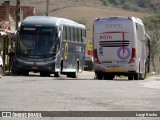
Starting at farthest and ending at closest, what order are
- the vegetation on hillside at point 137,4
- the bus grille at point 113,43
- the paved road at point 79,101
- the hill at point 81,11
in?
the vegetation on hillside at point 137,4 → the hill at point 81,11 → the bus grille at point 113,43 → the paved road at point 79,101

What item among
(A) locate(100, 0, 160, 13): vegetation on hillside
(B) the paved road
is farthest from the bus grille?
(A) locate(100, 0, 160, 13): vegetation on hillside

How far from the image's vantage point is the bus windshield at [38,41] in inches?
1401

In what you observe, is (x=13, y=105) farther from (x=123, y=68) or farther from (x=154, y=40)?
(x=154, y=40)

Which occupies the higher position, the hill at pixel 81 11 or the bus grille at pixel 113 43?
the bus grille at pixel 113 43

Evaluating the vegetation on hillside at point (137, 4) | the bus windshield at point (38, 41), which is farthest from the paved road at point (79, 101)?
the vegetation on hillside at point (137, 4)

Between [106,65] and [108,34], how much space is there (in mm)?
1739

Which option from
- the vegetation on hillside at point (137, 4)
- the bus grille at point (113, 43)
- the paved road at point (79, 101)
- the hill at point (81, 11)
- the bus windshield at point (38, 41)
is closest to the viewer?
the paved road at point (79, 101)

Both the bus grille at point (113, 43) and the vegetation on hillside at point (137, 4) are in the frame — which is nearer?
the bus grille at point (113, 43)

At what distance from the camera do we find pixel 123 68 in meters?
A: 33.1

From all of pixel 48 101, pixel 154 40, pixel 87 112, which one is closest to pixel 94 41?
pixel 48 101

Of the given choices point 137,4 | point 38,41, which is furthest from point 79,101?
point 137,4

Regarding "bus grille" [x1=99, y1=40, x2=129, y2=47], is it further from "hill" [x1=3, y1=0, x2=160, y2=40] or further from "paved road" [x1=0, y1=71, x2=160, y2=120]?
"hill" [x1=3, y1=0, x2=160, y2=40]

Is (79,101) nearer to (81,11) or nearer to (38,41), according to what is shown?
(38,41)

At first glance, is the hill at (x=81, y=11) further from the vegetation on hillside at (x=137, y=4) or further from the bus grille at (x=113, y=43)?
the bus grille at (x=113, y=43)
